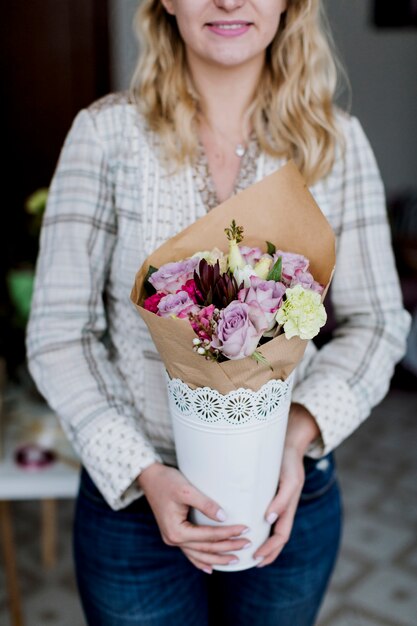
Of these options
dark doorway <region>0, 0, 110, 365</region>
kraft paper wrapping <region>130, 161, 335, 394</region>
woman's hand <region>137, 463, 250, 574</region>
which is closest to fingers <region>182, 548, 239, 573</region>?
woman's hand <region>137, 463, 250, 574</region>

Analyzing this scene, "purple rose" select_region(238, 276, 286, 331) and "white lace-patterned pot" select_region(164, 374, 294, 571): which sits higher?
"purple rose" select_region(238, 276, 286, 331)

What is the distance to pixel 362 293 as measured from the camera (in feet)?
4.36

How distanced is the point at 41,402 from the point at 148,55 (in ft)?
3.66

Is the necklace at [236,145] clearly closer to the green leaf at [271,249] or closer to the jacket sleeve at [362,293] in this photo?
the jacket sleeve at [362,293]

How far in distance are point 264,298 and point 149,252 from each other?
1.17 ft

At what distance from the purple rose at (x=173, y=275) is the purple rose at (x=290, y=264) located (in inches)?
4.3

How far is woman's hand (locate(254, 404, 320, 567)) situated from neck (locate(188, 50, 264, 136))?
512 mm

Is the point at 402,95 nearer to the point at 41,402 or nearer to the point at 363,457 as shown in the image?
the point at 363,457

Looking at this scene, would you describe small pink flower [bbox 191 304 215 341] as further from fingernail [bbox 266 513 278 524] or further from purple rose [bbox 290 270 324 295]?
fingernail [bbox 266 513 278 524]

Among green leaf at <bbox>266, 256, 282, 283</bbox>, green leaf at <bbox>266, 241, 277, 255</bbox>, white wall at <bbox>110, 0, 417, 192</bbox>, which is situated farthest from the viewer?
white wall at <bbox>110, 0, 417, 192</bbox>

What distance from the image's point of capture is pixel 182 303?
0.94 meters

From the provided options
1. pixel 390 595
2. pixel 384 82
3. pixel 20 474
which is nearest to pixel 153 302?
pixel 20 474

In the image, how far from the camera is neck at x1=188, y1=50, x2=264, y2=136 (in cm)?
131

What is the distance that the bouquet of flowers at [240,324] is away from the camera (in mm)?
916
